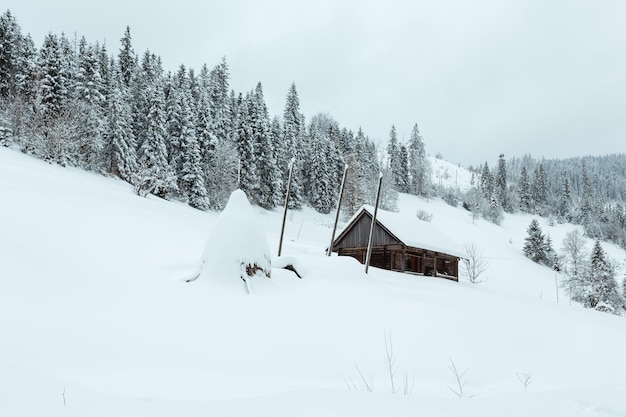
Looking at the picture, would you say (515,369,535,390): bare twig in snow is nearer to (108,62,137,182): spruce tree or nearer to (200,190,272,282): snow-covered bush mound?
(200,190,272,282): snow-covered bush mound

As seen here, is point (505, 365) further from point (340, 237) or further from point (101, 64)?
point (101, 64)

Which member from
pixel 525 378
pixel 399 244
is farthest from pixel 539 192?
pixel 525 378

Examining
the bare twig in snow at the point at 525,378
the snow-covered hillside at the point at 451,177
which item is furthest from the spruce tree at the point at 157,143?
the snow-covered hillside at the point at 451,177

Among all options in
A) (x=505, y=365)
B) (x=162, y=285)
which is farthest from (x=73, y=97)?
(x=505, y=365)

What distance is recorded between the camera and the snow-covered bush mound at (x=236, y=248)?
9.64 m

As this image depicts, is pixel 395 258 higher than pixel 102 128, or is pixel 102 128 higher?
pixel 102 128

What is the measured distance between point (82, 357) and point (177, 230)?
471 inches

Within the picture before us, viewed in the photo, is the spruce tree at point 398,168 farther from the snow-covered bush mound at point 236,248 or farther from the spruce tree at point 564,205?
the snow-covered bush mound at point 236,248

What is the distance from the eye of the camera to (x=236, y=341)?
672 cm

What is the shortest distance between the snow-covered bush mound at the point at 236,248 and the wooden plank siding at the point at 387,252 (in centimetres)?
1749

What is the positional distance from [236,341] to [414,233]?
23.3 meters

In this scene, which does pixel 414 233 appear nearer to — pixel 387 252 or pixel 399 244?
pixel 399 244

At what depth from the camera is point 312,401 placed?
319 centimetres

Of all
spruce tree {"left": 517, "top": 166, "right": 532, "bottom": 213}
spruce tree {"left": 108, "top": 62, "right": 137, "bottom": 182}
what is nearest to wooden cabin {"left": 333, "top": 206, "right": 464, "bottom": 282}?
spruce tree {"left": 108, "top": 62, "right": 137, "bottom": 182}
